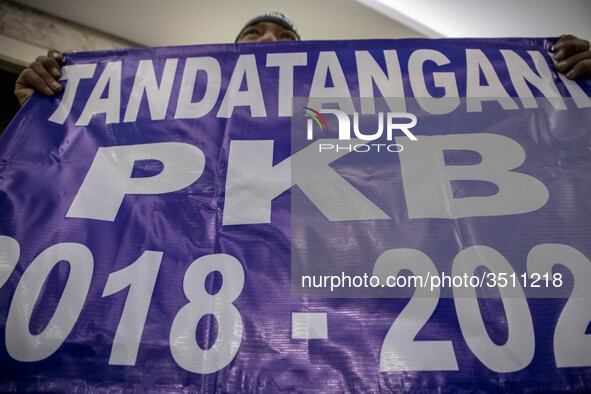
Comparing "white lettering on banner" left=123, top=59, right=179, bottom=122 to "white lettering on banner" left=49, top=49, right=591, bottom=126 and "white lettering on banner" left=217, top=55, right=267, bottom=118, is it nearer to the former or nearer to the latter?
"white lettering on banner" left=49, top=49, right=591, bottom=126

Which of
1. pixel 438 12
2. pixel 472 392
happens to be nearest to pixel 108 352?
pixel 472 392

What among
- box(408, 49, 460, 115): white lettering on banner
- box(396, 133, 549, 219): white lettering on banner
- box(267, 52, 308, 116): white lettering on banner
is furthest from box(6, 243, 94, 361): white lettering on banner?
box(408, 49, 460, 115): white lettering on banner

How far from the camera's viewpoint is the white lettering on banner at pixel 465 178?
2.26 ft

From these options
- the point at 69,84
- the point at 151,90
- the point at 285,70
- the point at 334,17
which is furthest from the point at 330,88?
the point at 334,17

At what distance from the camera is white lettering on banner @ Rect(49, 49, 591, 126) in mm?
818

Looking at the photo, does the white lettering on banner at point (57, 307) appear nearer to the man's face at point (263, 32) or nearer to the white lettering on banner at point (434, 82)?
the white lettering on banner at point (434, 82)

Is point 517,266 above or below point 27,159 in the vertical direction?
below

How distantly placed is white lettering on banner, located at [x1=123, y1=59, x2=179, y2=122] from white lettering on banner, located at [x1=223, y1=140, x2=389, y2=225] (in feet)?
0.86

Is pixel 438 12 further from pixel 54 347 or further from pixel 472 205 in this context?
pixel 54 347

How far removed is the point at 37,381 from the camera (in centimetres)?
57

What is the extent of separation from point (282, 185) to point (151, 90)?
49 cm

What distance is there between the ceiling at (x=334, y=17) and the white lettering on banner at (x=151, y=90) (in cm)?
109

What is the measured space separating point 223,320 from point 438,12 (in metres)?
2.05

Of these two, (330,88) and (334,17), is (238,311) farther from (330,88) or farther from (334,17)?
(334,17)
